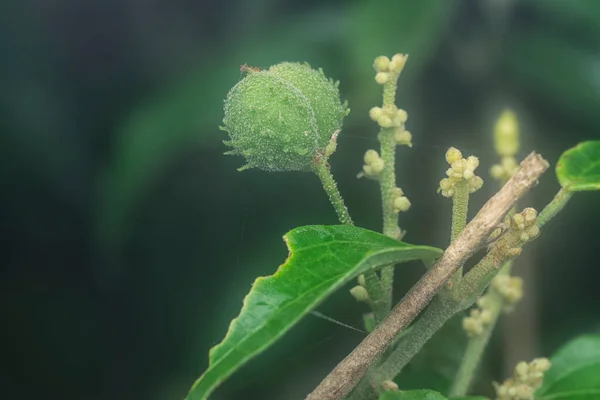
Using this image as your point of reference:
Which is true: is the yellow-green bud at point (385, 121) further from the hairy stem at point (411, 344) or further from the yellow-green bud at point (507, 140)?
the yellow-green bud at point (507, 140)

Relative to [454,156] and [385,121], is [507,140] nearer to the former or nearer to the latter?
[385,121]

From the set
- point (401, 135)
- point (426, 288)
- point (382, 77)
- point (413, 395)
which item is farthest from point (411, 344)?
point (382, 77)

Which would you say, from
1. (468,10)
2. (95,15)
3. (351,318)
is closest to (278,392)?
(351,318)

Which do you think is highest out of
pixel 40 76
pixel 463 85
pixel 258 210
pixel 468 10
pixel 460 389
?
pixel 40 76

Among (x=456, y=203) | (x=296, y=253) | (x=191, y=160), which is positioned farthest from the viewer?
(x=191, y=160)

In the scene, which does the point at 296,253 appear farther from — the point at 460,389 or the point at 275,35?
the point at 275,35

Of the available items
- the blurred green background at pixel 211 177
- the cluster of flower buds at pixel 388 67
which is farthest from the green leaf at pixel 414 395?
the blurred green background at pixel 211 177
